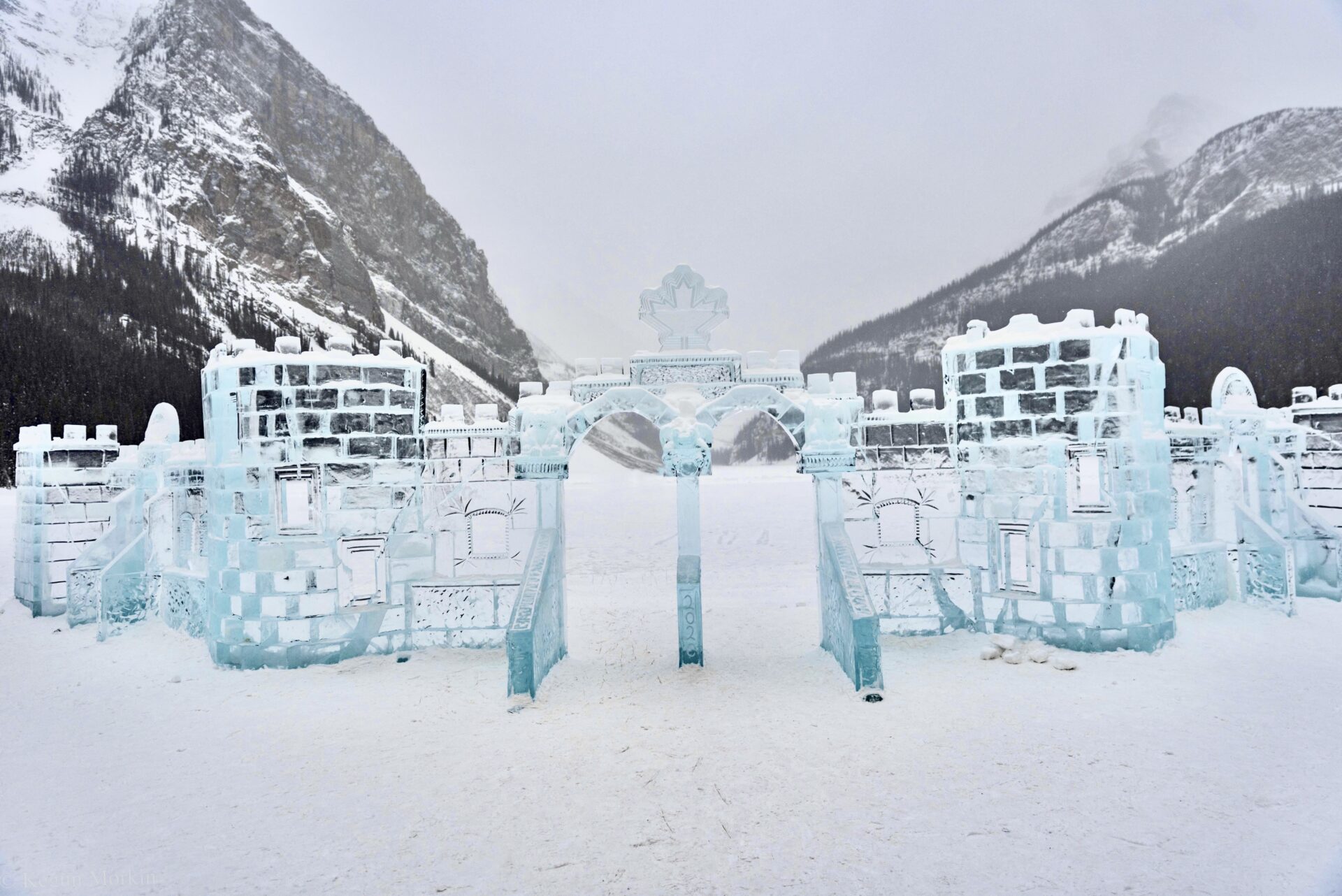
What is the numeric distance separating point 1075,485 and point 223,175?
255ft

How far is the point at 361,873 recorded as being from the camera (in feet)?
12.8

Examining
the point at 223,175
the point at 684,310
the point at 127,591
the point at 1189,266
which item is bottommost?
the point at 127,591

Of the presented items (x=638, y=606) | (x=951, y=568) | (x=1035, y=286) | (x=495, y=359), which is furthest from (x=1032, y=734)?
(x=495, y=359)

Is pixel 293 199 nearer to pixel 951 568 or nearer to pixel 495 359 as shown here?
pixel 495 359

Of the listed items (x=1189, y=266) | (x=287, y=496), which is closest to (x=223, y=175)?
(x=287, y=496)

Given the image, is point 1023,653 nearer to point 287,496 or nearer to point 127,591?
point 287,496

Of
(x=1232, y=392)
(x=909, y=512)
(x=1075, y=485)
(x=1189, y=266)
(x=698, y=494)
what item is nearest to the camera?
(x=698, y=494)

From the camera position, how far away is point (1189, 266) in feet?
162

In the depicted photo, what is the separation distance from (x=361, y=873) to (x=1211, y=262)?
59.5m

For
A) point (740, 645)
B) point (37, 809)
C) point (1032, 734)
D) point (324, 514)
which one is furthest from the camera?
point (740, 645)

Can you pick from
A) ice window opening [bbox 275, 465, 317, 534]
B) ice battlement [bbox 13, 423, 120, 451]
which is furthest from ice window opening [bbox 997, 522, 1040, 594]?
ice battlement [bbox 13, 423, 120, 451]

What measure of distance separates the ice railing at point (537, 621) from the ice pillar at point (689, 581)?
139cm

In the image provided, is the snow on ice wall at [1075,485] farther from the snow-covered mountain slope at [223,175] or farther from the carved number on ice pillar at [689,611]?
the snow-covered mountain slope at [223,175]

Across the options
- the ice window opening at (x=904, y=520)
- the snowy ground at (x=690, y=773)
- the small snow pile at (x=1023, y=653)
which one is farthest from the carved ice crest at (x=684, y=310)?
the small snow pile at (x=1023, y=653)
